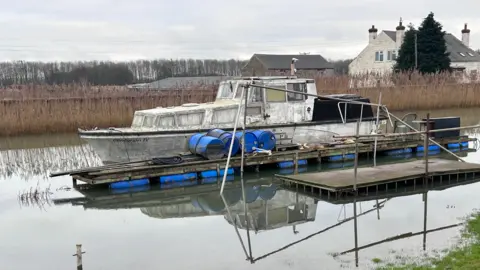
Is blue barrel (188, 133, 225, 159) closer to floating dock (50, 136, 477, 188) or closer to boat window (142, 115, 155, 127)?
floating dock (50, 136, 477, 188)

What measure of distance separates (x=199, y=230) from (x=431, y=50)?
103ft

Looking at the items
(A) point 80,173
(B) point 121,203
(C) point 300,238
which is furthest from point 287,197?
(A) point 80,173

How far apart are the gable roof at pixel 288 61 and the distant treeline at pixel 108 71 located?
32.1 ft

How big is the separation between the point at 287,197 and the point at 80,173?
453cm

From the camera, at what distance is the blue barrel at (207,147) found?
11.8 m

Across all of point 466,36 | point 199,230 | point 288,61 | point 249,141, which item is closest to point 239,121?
point 249,141

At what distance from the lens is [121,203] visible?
10.1 m

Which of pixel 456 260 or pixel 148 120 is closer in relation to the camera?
pixel 456 260

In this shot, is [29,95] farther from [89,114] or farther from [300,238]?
[300,238]

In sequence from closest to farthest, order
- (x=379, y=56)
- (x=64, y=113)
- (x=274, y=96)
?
(x=274, y=96) < (x=64, y=113) < (x=379, y=56)

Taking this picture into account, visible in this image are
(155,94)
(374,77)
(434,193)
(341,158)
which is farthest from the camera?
(374,77)

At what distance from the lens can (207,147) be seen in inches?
464

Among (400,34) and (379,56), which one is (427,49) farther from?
(379,56)

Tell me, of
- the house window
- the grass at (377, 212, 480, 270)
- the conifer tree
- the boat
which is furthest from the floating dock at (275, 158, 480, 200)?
the house window
